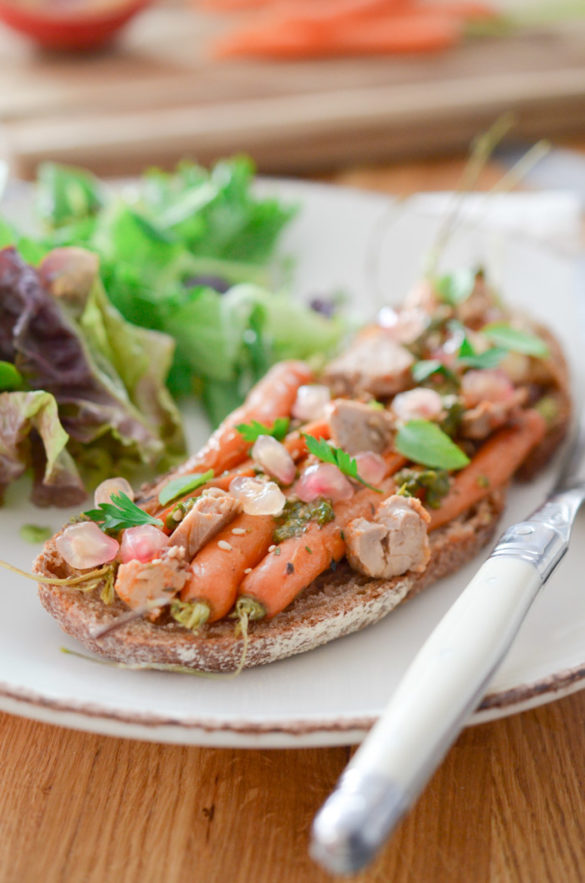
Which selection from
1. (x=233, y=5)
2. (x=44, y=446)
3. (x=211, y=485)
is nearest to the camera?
(x=211, y=485)

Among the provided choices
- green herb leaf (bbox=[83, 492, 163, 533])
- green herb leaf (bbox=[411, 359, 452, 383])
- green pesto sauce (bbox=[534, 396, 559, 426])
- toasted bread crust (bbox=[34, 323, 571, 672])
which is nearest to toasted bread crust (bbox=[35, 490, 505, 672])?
toasted bread crust (bbox=[34, 323, 571, 672])

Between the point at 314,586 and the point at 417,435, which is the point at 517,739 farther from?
the point at 417,435

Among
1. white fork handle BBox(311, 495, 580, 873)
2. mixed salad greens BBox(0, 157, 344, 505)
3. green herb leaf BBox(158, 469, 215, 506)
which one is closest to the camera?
white fork handle BBox(311, 495, 580, 873)

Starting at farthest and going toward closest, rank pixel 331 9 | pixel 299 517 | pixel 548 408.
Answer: pixel 331 9 < pixel 548 408 < pixel 299 517

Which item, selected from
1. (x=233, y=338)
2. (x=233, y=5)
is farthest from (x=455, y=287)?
(x=233, y=5)

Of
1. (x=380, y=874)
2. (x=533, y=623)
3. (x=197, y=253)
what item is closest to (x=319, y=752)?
(x=380, y=874)

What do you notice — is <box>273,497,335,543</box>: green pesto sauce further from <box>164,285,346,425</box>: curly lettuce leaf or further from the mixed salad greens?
<box>164,285,346,425</box>: curly lettuce leaf

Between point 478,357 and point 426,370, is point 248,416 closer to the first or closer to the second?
point 426,370

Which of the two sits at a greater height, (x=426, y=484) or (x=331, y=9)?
(x=331, y=9)
